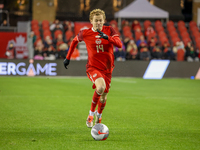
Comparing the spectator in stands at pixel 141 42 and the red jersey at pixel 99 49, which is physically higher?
the red jersey at pixel 99 49

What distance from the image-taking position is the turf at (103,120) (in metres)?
5.20

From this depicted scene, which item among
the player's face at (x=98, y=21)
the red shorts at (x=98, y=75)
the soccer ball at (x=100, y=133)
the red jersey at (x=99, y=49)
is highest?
the player's face at (x=98, y=21)

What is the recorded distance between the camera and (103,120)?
7234 mm

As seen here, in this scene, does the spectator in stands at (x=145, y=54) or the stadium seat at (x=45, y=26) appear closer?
the spectator in stands at (x=145, y=54)

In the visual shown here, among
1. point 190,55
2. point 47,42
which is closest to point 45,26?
point 47,42

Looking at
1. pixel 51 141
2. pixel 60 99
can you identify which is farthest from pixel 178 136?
pixel 60 99

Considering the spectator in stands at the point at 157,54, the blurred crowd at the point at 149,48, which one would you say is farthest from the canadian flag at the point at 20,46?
the spectator in stands at the point at 157,54

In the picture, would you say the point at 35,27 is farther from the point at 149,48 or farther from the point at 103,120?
the point at 103,120

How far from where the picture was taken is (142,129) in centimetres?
632

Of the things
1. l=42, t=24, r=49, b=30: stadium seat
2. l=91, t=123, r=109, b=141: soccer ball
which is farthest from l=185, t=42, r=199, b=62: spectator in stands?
l=91, t=123, r=109, b=141: soccer ball

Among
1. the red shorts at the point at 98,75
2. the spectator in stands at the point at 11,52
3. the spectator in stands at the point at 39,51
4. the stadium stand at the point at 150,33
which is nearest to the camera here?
the red shorts at the point at 98,75

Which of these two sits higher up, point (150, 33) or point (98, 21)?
point (98, 21)

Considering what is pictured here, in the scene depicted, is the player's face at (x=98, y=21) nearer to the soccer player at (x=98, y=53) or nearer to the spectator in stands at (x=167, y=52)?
the soccer player at (x=98, y=53)

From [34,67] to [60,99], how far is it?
321 inches
